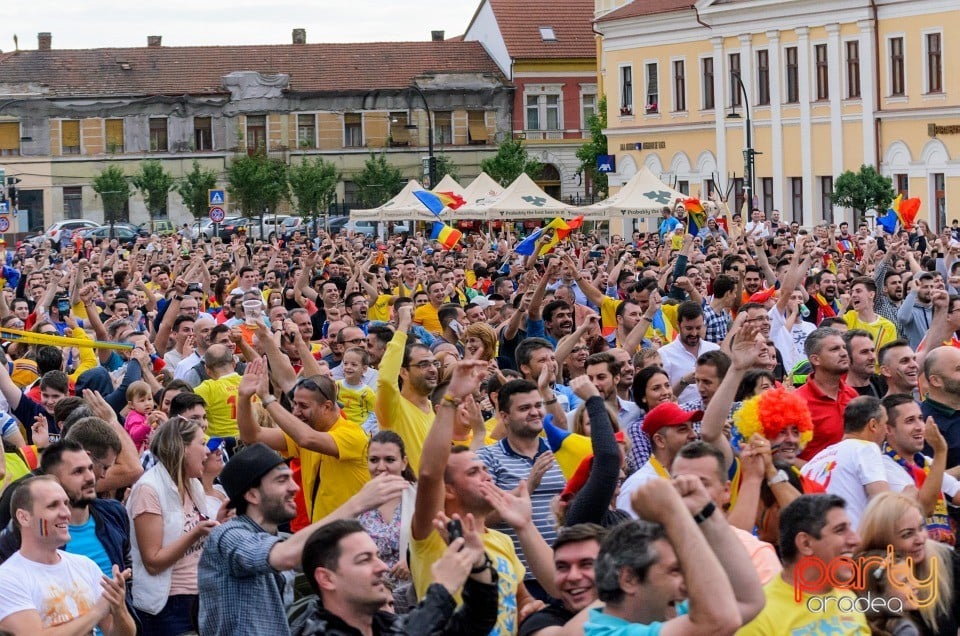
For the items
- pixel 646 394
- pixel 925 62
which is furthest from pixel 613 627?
pixel 925 62

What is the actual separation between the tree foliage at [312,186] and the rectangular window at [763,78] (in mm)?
19294

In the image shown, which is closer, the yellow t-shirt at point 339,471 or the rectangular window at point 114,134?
the yellow t-shirt at point 339,471

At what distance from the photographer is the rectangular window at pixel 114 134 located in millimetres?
73188

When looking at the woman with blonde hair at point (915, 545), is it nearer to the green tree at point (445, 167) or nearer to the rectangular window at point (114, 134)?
the green tree at point (445, 167)

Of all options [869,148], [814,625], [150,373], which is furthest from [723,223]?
[814,625]

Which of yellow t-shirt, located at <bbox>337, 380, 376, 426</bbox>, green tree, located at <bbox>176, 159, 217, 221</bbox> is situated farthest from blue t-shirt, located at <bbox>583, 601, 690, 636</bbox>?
green tree, located at <bbox>176, 159, 217, 221</bbox>

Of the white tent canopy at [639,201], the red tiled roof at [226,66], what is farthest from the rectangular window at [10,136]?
the white tent canopy at [639,201]

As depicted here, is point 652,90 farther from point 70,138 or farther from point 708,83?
point 70,138

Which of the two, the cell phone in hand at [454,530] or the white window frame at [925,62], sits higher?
the white window frame at [925,62]

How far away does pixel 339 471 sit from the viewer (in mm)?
8867

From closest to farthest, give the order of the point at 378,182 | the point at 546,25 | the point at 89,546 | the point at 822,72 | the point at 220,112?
1. the point at 89,546
2. the point at 822,72
3. the point at 378,182
4. the point at 220,112
5. the point at 546,25

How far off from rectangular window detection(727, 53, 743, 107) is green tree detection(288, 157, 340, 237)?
1809 centimetres

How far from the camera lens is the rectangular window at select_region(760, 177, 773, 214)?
55750 millimetres

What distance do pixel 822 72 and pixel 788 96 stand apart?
163cm
